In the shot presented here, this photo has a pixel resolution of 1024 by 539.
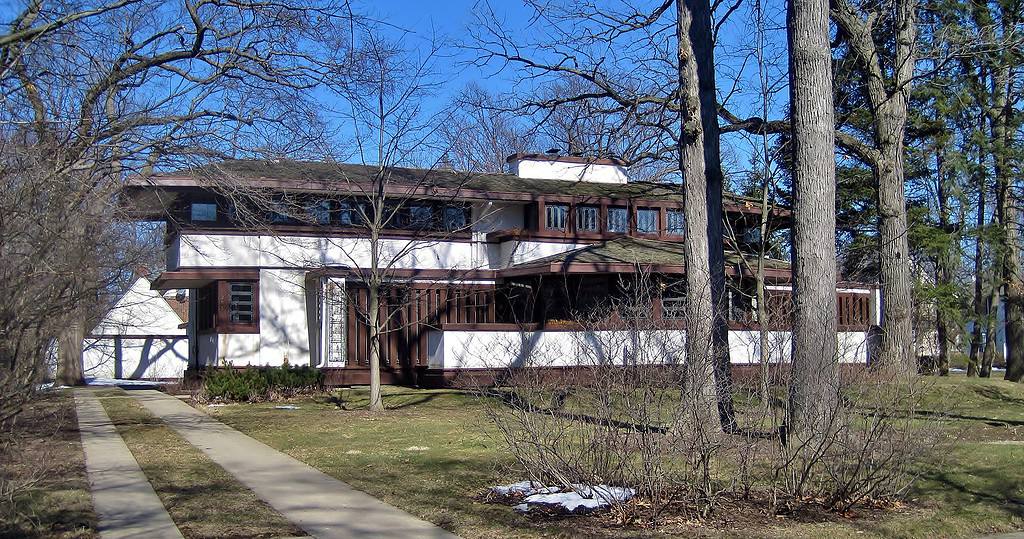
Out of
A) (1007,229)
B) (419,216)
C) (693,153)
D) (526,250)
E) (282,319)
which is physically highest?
(419,216)

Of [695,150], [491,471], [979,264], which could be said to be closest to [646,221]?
[979,264]

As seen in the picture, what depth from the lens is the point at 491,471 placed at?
10516 mm

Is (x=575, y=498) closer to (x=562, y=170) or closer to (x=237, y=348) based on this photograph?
(x=237, y=348)

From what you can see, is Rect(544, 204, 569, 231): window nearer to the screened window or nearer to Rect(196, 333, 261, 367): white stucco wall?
the screened window

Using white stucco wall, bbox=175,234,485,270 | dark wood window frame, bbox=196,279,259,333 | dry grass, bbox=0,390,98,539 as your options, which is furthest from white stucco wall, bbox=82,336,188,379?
dry grass, bbox=0,390,98,539

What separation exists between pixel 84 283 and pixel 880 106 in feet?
41.6

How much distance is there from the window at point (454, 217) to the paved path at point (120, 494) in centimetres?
1155

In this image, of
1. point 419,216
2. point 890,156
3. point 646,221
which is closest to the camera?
point 890,156

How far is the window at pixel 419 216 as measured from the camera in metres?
24.1

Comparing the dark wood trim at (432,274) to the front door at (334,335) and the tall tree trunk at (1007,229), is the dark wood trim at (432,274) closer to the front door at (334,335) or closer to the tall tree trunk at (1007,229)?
the front door at (334,335)

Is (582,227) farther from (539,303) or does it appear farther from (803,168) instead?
(803,168)

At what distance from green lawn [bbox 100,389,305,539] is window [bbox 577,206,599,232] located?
13.5 m

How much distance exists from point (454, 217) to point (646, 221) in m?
5.60

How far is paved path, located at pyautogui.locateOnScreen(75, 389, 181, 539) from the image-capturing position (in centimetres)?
761
